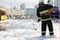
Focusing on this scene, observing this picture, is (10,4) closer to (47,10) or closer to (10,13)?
(10,13)

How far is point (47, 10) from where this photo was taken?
6.46 m

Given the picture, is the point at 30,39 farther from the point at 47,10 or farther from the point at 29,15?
the point at 29,15

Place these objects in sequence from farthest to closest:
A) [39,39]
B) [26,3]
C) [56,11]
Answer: [26,3]
[56,11]
[39,39]

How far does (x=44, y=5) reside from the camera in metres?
6.55

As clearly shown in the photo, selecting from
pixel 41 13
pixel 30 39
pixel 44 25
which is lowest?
pixel 30 39

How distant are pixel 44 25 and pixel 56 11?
10.4 meters

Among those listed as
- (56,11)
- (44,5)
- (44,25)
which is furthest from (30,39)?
(56,11)

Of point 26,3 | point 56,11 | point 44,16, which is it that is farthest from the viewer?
point 26,3

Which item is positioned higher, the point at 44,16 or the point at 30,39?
the point at 44,16

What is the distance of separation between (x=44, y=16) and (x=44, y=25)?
35 centimetres

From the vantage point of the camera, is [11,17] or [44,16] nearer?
[44,16]

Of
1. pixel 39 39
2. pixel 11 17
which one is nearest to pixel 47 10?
pixel 39 39

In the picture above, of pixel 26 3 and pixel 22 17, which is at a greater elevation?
pixel 26 3

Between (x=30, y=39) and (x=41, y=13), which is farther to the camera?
(x=41, y=13)
